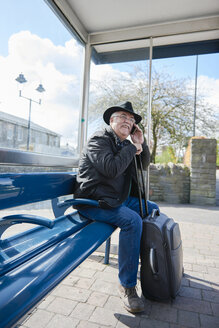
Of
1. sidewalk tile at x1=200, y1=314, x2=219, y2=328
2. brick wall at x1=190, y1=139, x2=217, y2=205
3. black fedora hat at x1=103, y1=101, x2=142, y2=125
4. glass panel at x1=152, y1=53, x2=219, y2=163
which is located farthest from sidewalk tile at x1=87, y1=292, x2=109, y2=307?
glass panel at x1=152, y1=53, x2=219, y2=163

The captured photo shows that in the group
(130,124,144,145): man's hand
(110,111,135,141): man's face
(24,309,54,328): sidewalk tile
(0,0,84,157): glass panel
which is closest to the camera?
(24,309,54,328): sidewalk tile

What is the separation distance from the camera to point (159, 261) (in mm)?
1811

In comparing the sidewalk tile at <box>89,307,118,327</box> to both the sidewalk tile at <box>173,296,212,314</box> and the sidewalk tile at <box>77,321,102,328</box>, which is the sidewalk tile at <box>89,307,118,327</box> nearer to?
the sidewalk tile at <box>77,321,102,328</box>

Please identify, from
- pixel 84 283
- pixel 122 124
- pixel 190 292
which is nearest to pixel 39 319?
pixel 84 283

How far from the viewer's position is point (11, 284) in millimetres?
945

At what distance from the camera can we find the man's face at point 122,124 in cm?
222

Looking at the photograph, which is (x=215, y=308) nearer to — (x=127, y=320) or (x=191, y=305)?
(x=191, y=305)

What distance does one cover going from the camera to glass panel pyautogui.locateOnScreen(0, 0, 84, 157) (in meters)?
2.09

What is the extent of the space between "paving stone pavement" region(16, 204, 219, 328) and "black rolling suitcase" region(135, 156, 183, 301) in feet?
0.38

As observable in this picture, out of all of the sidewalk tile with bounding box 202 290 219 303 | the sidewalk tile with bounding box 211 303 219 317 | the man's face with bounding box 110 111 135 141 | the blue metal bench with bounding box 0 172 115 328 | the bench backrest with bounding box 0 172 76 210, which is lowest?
the sidewalk tile with bounding box 211 303 219 317

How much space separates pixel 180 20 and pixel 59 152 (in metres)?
2.18

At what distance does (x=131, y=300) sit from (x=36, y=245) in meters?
0.82

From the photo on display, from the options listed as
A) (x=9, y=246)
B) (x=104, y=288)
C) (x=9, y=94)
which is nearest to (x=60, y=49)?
(x=9, y=94)

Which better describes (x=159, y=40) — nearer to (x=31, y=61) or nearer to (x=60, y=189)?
(x=31, y=61)
